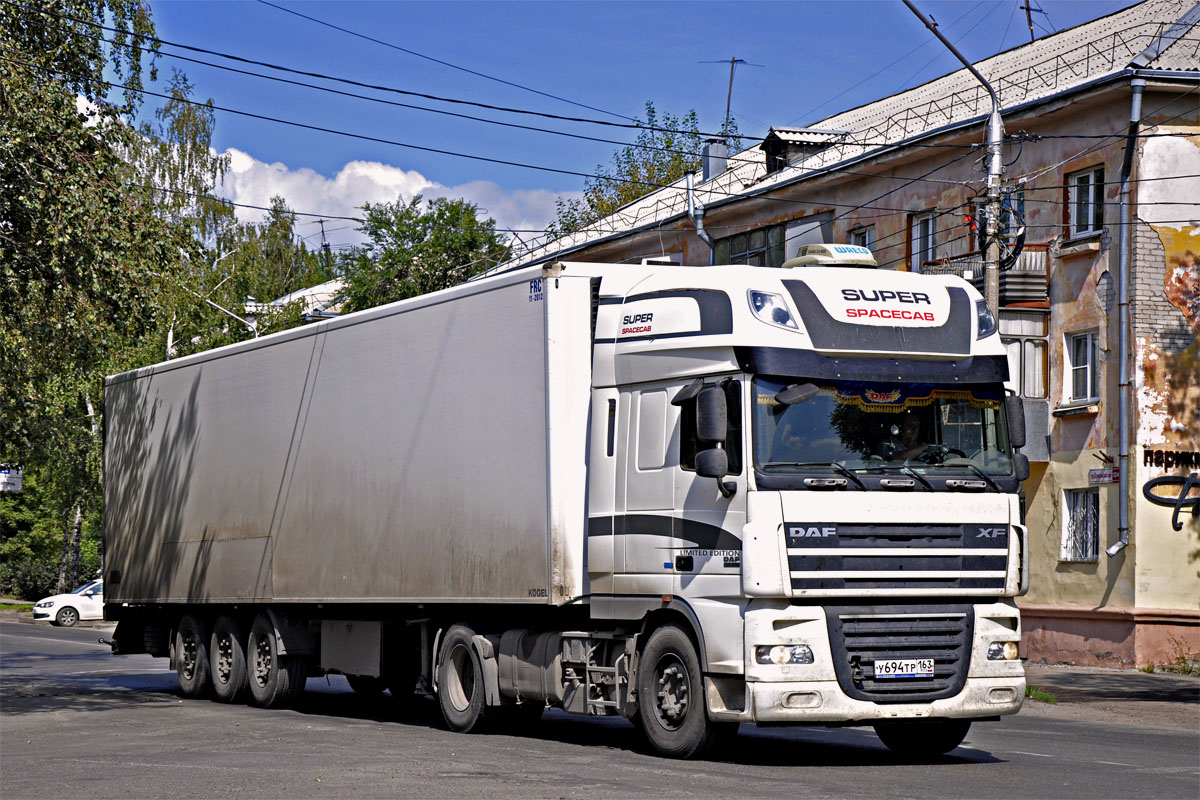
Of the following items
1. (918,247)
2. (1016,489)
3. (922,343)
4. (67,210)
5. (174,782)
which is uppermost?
(918,247)

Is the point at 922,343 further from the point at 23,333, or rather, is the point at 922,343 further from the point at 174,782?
the point at 23,333

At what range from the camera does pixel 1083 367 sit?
26.9m

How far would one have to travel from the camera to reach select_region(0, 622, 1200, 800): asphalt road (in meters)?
10.1

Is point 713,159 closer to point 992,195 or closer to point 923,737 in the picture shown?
point 992,195

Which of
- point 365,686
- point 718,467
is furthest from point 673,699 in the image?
point 365,686

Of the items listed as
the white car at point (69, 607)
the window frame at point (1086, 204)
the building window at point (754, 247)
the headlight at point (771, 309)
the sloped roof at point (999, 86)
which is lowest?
the white car at point (69, 607)

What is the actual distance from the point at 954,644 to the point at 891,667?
0.56 m

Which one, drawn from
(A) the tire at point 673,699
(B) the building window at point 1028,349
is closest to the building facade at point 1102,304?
(B) the building window at point 1028,349

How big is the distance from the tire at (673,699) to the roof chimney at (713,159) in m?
31.4

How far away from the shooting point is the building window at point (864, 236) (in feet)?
106

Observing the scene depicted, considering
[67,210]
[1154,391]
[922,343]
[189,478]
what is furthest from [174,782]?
[1154,391]

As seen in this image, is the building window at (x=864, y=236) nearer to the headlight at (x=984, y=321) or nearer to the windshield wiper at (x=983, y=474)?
the headlight at (x=984, y=321)

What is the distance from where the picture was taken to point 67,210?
16.5m

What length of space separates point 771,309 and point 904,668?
2692 mm
